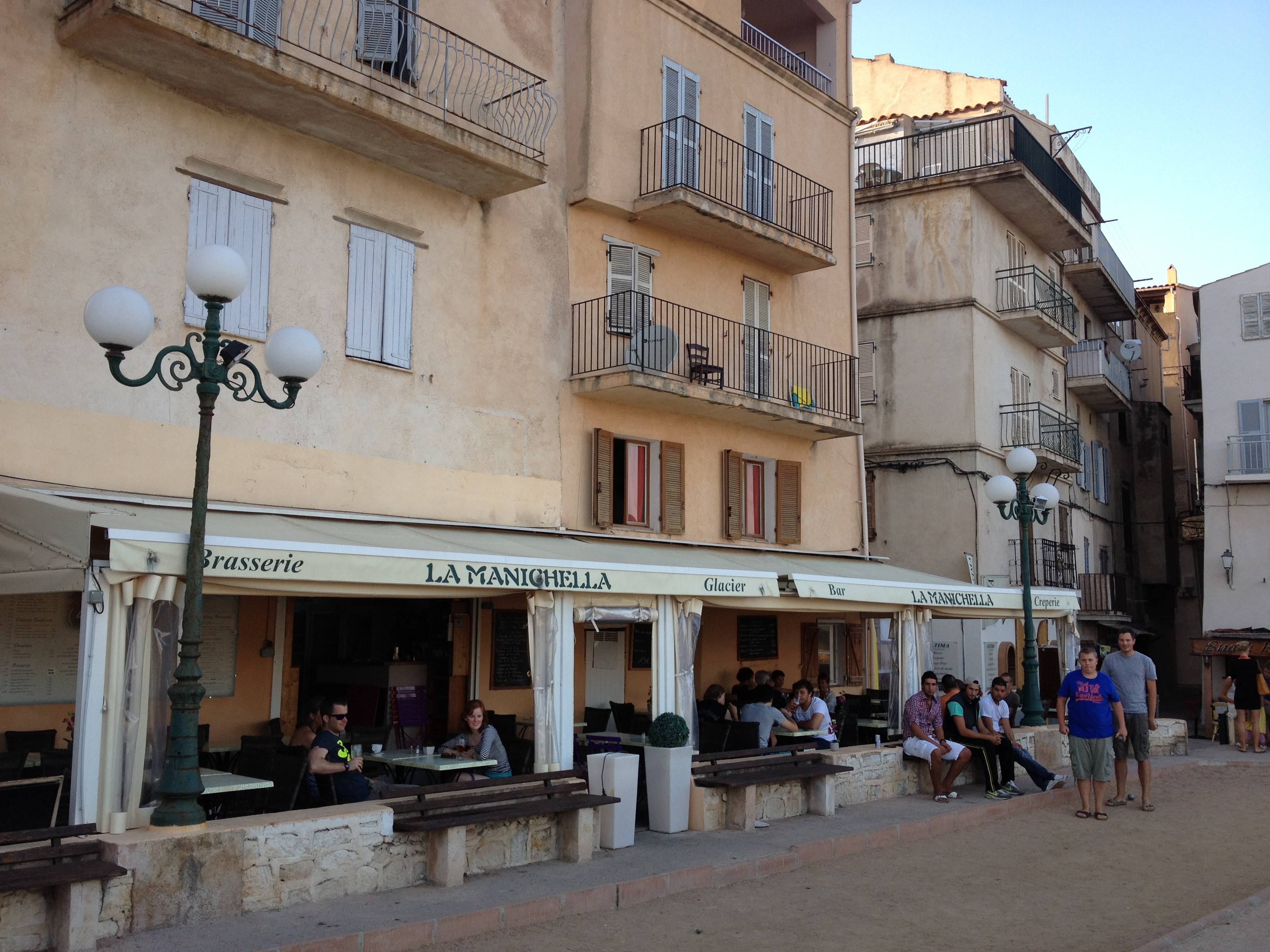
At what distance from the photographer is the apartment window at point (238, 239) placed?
38.0ft

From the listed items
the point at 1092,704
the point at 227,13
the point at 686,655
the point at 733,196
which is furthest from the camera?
the point at 733,196

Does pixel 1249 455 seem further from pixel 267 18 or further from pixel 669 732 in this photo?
pixel 267 18

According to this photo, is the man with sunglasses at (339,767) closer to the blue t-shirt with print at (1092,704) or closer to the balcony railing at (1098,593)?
the blue t-shirt with print at (1092,704)

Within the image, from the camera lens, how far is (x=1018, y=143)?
86.8 ft

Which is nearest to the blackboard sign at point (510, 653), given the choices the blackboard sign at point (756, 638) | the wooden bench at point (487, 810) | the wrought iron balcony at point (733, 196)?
the wooden bench at point (487, 810)

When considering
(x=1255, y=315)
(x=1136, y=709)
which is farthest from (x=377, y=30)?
(x=1255, y=315)

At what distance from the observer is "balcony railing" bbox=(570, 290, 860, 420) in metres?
15.7

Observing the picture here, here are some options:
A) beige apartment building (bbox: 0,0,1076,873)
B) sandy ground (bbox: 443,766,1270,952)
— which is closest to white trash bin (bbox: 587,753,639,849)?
beige apartment building (bbox: 0,0,1076,873)

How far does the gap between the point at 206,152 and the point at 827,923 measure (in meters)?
9.00

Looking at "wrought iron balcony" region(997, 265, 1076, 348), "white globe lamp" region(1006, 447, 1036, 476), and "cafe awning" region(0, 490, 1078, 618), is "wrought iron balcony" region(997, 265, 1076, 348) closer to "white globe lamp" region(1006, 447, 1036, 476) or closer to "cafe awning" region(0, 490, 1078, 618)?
"white globe lamp" region(1006, 447, 1036, 476)

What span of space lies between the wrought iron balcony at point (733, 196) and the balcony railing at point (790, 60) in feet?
7.06

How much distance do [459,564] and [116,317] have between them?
349cm

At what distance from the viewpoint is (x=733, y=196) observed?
18.0 meters

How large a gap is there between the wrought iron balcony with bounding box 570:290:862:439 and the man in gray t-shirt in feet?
19.9
